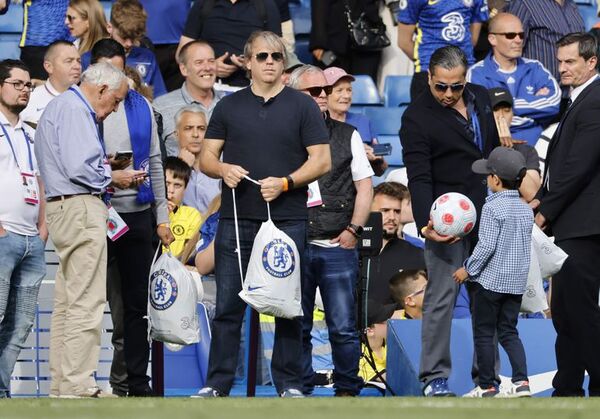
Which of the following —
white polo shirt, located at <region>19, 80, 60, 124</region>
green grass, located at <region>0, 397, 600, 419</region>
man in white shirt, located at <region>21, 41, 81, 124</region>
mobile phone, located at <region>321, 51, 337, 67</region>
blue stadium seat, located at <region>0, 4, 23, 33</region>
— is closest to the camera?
green grass, located at <region>0, 397, 600, 419</region>

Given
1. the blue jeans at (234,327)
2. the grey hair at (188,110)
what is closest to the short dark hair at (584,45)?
the blue jeans at (234,327)

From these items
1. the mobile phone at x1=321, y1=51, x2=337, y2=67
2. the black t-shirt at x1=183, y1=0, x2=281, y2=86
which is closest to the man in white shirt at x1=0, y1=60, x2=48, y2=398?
the black t-shirt at x1=183, y1=0, x2=281, y2=86

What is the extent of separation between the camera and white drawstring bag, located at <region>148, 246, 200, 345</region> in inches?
292

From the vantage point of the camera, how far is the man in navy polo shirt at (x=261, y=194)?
7105 millimetres

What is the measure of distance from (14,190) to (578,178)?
2995 millimetres

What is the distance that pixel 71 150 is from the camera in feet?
23.4

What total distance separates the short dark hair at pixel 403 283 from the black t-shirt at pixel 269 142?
2057 mm

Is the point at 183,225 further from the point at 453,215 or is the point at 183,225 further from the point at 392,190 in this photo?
the point at 453,215

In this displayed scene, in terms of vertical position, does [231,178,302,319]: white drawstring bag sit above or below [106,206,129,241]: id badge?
below

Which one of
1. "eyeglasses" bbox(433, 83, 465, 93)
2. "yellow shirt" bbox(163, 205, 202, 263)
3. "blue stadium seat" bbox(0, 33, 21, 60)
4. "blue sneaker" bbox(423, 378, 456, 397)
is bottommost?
"blue sneaker" bbox(423, 378, 456, 397)

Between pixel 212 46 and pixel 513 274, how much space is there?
15.6 feet

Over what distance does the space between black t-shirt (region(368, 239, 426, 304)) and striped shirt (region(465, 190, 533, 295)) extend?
2129mm

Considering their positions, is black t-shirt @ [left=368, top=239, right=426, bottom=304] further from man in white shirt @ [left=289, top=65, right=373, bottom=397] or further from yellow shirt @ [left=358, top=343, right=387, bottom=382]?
→ man in white shirt @ [left=289, top=65, right=373, bottom=397]

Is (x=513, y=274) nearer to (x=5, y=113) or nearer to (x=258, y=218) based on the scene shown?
(x=258, y=218)
